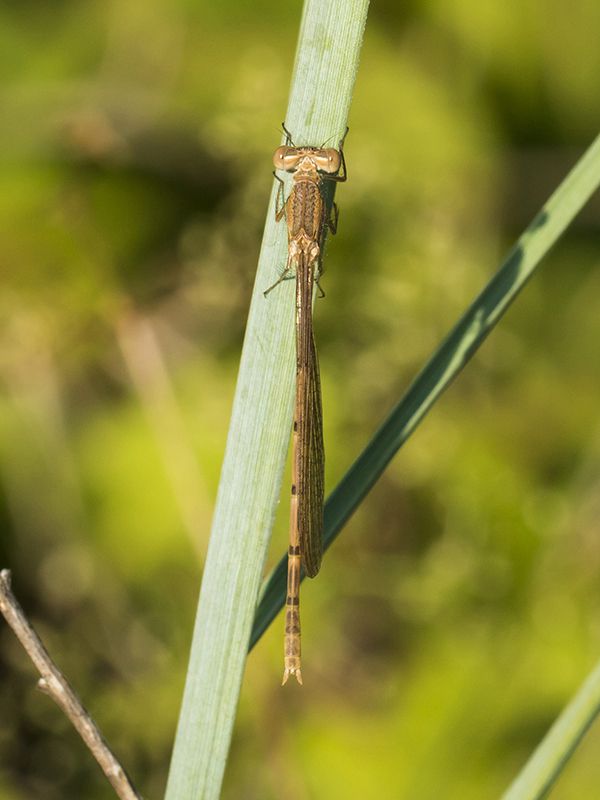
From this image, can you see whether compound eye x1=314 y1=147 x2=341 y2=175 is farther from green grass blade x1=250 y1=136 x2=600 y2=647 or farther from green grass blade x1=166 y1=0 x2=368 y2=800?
green grass blade x1=250 y1=136 x2=600 y2=647

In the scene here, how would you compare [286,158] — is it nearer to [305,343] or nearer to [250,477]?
[305,343]

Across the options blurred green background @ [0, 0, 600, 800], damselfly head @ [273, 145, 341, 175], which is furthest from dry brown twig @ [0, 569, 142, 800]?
blurred green background @ [0, 0, 600, 800]

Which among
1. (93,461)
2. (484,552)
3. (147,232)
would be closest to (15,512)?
(93,461)

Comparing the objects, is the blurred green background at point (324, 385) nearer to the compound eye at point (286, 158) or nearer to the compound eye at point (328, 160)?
the compound eye at point (286, 158)

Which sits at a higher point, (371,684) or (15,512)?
(15,512)

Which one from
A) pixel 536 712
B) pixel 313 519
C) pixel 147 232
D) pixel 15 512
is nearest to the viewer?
pixel 313 519

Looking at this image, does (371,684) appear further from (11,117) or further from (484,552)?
(11,117)
